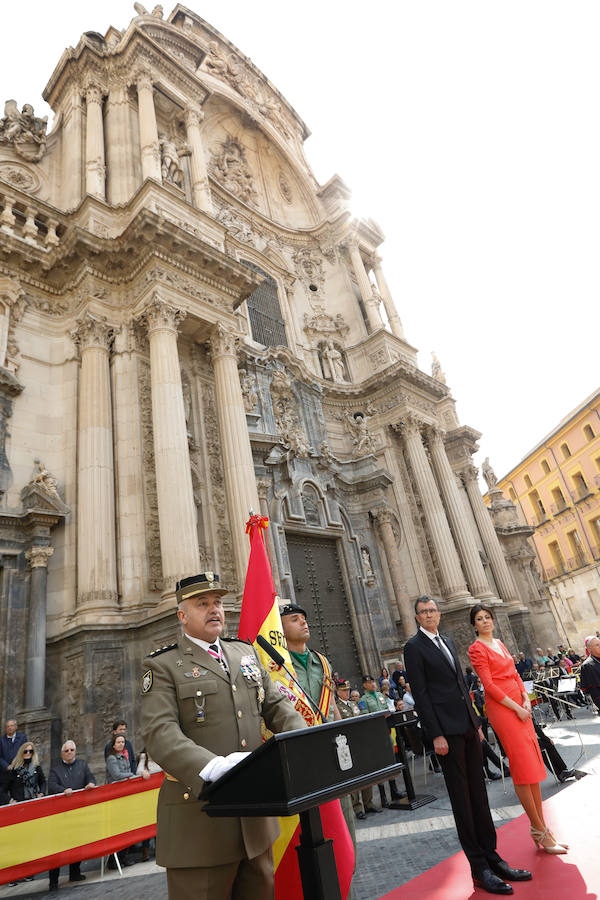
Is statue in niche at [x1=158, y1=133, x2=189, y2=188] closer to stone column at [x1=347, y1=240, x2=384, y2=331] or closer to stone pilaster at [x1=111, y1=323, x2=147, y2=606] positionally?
stone pilaster at [x1=111, y1=323, x2=147, y2=606]

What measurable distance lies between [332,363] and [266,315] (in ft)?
11.4

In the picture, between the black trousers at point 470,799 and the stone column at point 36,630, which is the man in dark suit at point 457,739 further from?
the stone column at point 36,630

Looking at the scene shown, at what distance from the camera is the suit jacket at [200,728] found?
7.69 ft

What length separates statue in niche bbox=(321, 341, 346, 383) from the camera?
70.1 ft

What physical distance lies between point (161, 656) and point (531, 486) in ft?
154

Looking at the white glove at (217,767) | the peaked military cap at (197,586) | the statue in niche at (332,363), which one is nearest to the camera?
the white glove at (217,767)

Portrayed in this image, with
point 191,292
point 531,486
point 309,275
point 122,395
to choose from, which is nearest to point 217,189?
point 309,275

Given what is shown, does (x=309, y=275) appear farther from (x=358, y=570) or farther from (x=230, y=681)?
(x=230, y=681)

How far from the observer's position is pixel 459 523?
19719mm

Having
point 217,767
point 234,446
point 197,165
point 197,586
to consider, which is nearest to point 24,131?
point 197,165

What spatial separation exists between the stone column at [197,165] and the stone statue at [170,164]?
1.69ft

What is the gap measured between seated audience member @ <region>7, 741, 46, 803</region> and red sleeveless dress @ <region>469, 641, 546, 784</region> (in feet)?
19.7

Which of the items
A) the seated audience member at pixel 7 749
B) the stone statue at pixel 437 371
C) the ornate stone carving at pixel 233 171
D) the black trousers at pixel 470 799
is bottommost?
the black trousers at pixel 470 799

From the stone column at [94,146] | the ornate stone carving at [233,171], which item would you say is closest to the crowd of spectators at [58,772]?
the stone column at [94,146]
